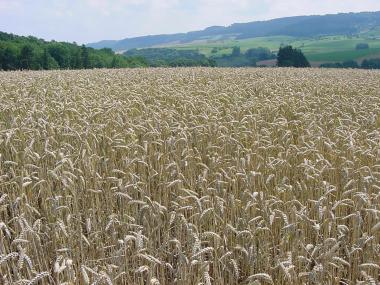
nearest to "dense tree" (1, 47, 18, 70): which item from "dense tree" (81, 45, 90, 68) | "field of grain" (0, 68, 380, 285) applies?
"dense tree" (81, 45, 90, 68)

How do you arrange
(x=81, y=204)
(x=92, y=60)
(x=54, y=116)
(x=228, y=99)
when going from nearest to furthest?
(x=81, y=204)
(x=54, y=116)
(x=228, y=99)
(x=92, y=60)

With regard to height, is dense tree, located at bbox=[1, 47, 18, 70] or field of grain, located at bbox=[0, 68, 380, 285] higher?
dense tree, located at bbox=[1, 47, 18, 70]

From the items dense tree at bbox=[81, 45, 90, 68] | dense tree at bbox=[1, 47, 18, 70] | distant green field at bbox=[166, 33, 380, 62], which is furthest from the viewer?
distant green field at bbox=[166, 33, 380, 62]

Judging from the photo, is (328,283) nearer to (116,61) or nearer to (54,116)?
(54,116)

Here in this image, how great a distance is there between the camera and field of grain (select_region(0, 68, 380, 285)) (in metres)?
3.22

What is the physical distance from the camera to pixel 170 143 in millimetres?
5090

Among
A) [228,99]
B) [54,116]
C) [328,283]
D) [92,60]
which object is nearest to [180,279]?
[328,283]

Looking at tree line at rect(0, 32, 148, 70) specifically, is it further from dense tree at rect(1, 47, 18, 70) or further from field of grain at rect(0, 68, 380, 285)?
field of grain at rect(0, 68, 380, 285)

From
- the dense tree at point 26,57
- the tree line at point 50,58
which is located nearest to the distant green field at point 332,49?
the tree line at point 50,58

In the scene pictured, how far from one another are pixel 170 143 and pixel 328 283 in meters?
2.28

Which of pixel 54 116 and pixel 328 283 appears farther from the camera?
pixel 54 116

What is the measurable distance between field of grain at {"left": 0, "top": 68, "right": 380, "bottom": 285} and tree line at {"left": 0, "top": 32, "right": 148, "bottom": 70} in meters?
39.1

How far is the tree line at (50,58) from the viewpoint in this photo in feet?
152

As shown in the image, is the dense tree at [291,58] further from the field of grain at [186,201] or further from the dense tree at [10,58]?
the field of grain at [186,201]
